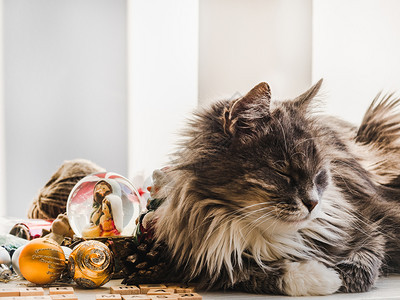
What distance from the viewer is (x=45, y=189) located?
1.82 metres

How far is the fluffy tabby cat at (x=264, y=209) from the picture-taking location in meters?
1.09

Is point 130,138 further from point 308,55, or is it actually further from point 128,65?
point 308,55

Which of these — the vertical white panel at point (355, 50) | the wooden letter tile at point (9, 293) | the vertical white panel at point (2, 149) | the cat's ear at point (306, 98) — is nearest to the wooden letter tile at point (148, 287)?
the wooden letter tile at point (9, 293)

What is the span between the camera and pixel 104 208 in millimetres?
1292

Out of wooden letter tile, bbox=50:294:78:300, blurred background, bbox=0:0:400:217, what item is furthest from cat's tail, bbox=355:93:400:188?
blurred background, bbox=0:0:400:217

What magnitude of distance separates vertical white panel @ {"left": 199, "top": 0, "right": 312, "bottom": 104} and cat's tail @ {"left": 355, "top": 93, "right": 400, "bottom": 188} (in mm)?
1599

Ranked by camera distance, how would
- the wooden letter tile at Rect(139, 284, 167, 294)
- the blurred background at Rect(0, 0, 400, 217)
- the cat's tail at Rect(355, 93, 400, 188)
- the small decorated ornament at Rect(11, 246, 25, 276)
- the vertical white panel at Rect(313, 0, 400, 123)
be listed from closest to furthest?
the wooden letter tile at Rect(139, 284, 167, 294), the small decorated ornament at Rect(11, 246, 25, 276), the cat's tail at Rect(355, 93, 400, 188), the vertical white panel at Rect(313, 0, 400, 123), the blurred background at Rect(0, 0, 400, 217)

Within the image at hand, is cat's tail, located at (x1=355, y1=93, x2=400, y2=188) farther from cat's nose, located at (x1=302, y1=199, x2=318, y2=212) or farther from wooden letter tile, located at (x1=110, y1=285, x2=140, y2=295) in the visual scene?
wooden letter tile, located at (x1=110, y1=285, x2=140, y2=295)

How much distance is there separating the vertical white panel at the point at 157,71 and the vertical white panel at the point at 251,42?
0.12 m

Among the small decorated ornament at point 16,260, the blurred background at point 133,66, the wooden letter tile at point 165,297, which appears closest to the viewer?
the wooden letter tile at point 165,297

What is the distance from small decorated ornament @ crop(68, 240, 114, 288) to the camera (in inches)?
45.8

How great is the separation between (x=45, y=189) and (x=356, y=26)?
1.98 meters

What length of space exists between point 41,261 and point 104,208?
19 centimetres

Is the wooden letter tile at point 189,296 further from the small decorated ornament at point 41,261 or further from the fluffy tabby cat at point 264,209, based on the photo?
the small decorated ornament at point 41,261
